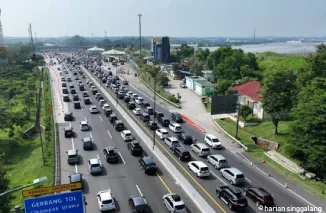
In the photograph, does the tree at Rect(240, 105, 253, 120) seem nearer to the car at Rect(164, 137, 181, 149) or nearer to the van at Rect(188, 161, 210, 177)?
the car at Rect(164, 137, 181, 149)

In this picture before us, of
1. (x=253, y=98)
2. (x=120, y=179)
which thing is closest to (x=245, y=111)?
(x=253, y=98)

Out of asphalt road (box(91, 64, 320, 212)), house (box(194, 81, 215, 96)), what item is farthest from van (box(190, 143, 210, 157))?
house (box(194, 81, 215, 96))

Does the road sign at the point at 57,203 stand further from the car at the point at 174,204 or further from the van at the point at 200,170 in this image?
the van at the point at 200,170

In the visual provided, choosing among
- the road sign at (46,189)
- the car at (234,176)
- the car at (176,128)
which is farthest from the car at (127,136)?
the road sign at (46,189)

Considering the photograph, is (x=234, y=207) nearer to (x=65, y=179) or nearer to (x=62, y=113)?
(x=65, y=179)

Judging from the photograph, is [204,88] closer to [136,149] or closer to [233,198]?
[136,149]

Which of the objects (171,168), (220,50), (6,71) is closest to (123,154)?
(171,168)
